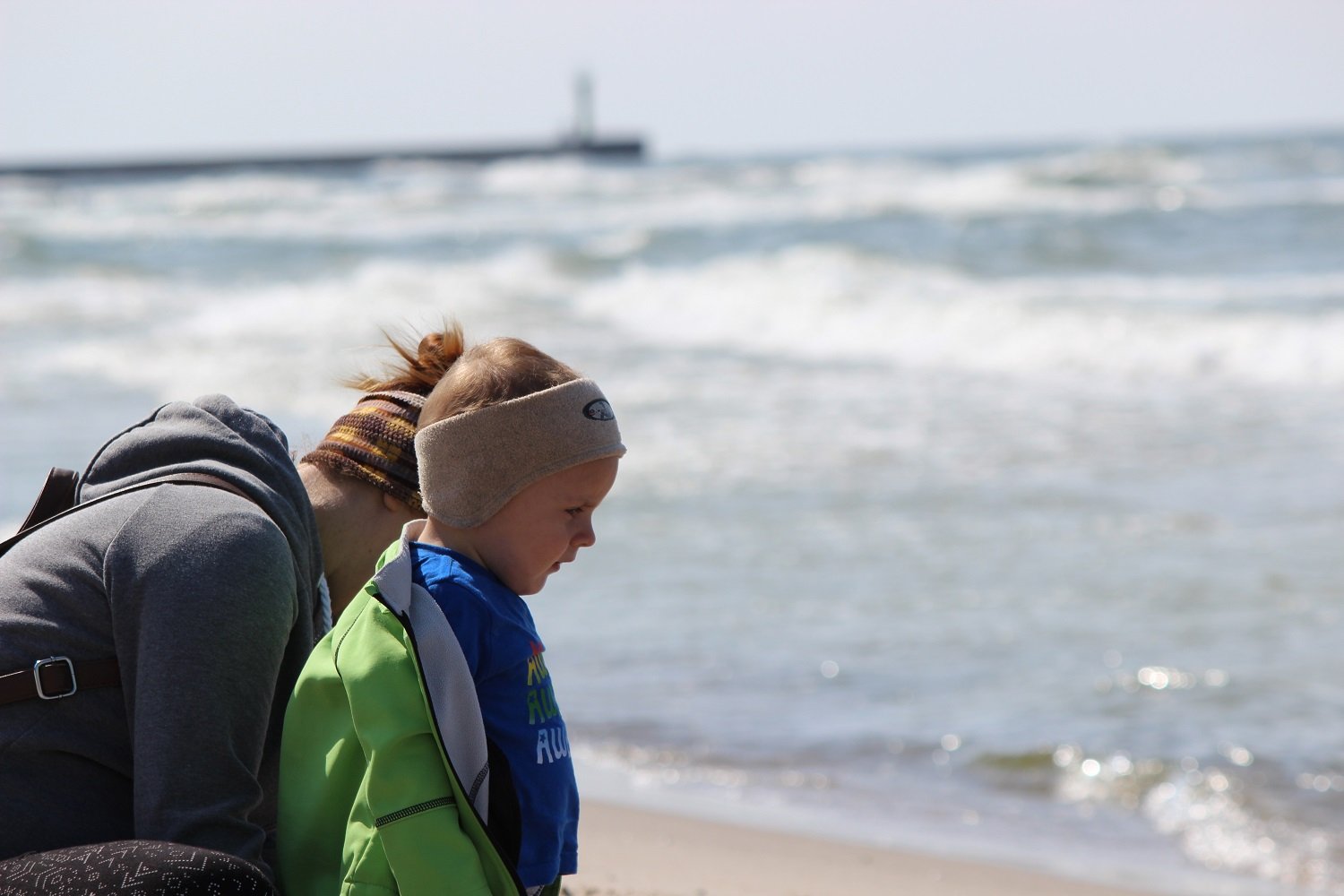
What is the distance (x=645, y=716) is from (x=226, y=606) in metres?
3.11

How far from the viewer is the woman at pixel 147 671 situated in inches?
75.4

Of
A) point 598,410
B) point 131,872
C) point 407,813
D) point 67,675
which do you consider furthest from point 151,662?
point 598,410

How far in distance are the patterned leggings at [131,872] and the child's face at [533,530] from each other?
0.50 meters

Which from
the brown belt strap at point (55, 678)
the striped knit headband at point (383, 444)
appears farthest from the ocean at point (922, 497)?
the brown belt strap at point (55, 678)

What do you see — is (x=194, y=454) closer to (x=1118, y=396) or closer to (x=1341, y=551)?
(x=1341, y=551)

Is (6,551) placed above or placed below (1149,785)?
above

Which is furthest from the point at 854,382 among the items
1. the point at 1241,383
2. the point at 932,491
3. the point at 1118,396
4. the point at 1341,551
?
the point at 1341,551

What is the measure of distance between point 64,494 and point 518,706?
30.7 inches

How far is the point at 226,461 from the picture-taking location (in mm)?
2137

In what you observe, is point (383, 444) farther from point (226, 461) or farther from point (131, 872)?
point (131, 872)

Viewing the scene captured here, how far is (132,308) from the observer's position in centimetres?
1777

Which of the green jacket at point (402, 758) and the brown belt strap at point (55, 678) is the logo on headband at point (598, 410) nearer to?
the green jacket at point (402, 758)

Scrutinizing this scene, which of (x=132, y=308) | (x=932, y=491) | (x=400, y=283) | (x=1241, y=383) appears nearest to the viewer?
(x=932, y=491)

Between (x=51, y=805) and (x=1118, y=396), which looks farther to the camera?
(x=1118, y=396)
